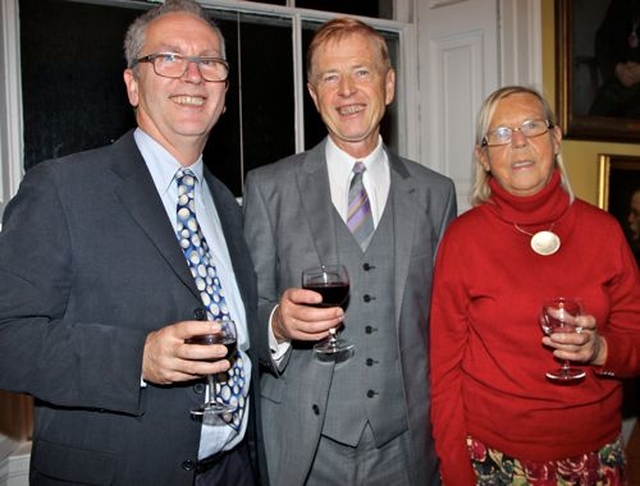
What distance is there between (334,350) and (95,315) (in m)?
0.70

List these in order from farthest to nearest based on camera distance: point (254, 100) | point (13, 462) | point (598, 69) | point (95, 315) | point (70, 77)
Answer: point (598, 69), point (254, 100), point (70, 77), point (13, 462), point (95, 315)

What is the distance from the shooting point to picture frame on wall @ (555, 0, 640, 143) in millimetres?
3775

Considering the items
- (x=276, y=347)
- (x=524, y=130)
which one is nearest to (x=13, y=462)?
(x=276, y=347)

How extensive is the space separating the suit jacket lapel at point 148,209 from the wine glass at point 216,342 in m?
0.18

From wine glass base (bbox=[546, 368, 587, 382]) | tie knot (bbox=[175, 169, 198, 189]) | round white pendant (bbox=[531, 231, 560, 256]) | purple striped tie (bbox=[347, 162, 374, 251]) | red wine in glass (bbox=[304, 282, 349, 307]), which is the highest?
tie knot (bbox=[175, 169, 198, 189])

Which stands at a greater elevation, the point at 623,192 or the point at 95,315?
the point at 623,192

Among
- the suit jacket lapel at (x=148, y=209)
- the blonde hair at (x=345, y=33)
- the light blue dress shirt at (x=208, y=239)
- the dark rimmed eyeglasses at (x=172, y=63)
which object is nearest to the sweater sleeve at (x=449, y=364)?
the light blue dress shirt at (x=208, y=239)

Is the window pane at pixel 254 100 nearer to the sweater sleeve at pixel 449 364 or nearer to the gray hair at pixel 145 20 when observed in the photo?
the gray hair at pixel 145 20

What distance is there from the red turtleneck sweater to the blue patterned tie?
2.16 feet

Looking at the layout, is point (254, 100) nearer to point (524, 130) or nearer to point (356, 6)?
point (356, 6)

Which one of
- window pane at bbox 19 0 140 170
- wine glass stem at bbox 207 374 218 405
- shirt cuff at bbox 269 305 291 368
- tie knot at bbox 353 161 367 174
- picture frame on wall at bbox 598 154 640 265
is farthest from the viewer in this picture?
picture frame on wall at bbox 598 154 640 265

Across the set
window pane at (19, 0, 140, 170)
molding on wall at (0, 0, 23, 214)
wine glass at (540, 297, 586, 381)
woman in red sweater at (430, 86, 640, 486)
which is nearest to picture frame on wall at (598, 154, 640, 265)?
woman in red sweater at (430, 86, 640, 486)

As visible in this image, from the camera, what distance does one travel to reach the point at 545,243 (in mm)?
1987

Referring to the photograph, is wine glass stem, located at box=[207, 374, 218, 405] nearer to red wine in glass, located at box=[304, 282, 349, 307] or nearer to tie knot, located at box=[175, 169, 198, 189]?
red wine in glass, located at box=[304, 282, 349, 307]
